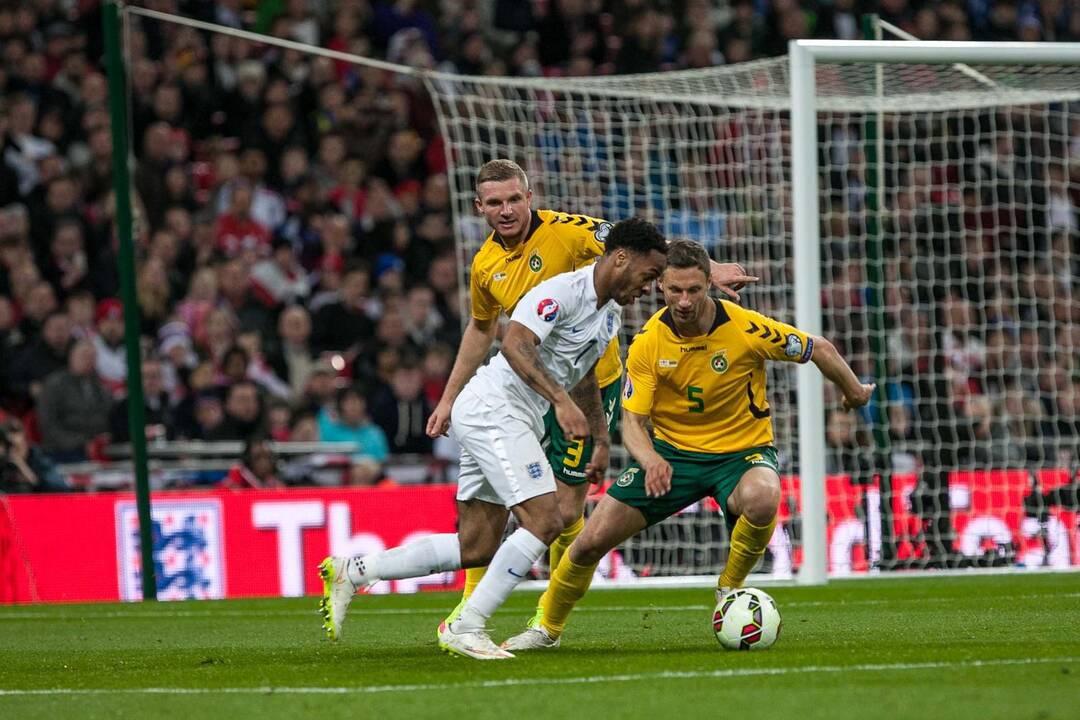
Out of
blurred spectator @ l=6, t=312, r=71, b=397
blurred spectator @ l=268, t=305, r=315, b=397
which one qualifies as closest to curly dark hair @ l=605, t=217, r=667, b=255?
blurred spectator @ l=6, t=312, r=71, b=397

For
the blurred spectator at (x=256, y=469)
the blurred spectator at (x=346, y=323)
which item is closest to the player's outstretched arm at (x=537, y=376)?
the blurred spectator at (x=256, y=469)

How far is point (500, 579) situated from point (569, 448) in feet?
6.18

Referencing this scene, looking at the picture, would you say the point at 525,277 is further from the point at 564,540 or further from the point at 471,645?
the point at 471,645

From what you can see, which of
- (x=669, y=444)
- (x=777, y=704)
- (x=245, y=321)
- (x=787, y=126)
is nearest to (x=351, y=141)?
(x=245, y=321)

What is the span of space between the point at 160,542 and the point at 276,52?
6587 millimetres

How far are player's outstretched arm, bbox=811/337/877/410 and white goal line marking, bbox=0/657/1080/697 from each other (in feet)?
5.59

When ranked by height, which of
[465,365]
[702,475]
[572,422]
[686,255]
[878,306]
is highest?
[686,255]

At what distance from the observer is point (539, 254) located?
8531mm

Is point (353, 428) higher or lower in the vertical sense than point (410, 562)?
higher

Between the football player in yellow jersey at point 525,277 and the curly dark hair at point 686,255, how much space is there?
0.39 meters

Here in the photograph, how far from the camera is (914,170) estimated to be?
1541 cm

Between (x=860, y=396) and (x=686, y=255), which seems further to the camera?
(x=860, y=396)

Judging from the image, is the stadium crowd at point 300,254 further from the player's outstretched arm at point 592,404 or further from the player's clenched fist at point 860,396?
the player's outstretched arm at point 592,404

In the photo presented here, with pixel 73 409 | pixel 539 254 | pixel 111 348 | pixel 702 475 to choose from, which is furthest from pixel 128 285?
pixel 702 475
